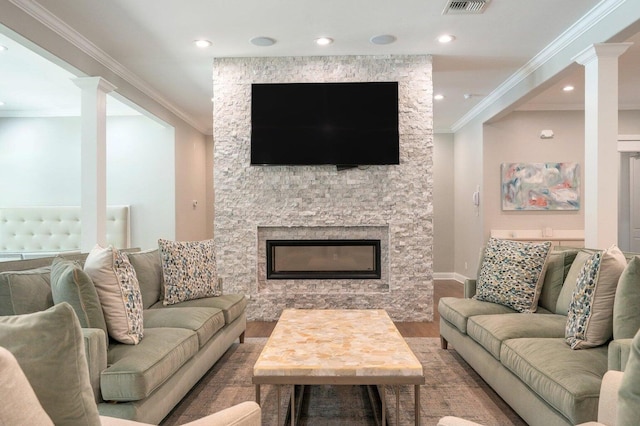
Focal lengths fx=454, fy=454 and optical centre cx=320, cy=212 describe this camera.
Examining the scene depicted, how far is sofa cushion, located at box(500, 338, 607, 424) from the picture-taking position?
1.76 metres

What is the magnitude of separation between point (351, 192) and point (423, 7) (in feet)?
6.23

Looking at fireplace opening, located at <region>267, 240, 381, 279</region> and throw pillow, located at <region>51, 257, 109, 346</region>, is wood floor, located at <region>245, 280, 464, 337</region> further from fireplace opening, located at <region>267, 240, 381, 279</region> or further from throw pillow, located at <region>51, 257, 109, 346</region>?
throw pillow, located at <region>51, 257, 109, 346</region>

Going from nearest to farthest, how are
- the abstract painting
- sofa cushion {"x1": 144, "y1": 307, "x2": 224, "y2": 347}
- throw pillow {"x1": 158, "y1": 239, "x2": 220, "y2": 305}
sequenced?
1. sofa cushion {"x1": 144, "y1": 307, "x2": 224, "y2": 347}
2. throw pillow {"x1": 158, "y1": 239, "x2": 220, "y2": 305}
3. the abstract painting

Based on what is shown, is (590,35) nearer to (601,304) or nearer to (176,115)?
(601,304)

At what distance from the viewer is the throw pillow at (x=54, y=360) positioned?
98cm

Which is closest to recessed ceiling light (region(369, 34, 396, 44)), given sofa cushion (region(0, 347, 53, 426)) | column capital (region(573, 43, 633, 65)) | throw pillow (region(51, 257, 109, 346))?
column capital (region(573, 43, 633, 65))

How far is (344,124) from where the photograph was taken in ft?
15.6

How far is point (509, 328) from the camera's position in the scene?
8.52 feet

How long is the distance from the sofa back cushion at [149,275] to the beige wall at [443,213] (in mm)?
5663

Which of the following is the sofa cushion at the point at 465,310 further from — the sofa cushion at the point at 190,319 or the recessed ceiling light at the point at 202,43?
the recessed ceiling light at the point at 202,43

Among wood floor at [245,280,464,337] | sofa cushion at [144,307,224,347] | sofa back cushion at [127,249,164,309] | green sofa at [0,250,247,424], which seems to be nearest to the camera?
green sofa at [0,250,247,424]

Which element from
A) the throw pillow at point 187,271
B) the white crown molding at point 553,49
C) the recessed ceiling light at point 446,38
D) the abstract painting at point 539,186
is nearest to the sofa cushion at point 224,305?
the throw pillow at point 187,271

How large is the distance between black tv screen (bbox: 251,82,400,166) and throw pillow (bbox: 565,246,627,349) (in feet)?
8.73

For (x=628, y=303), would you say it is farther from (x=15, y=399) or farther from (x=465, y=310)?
(x=15, y=399)
